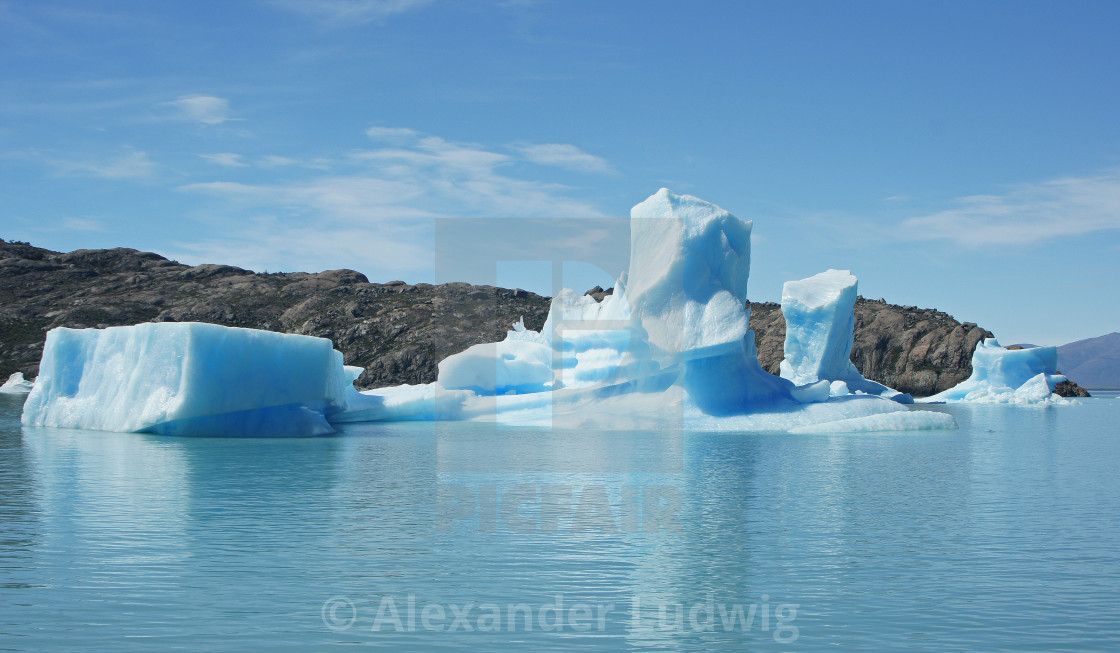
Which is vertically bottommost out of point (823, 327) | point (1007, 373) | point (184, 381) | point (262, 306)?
point (184, 381)

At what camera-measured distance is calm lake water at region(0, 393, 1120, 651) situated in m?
5.72

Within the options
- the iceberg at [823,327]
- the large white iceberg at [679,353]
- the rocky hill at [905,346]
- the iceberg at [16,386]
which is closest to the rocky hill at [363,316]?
the rocky hill at [905,346]

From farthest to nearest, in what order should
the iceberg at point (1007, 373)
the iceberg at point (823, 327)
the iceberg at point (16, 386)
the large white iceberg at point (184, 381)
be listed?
the iceberg at point (16, 386) < the iceberg at point (1007, 373) < the iceberg at point (823, 327) < the large white iceberg at point (184, 381)

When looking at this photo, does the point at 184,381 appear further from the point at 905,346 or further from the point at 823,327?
the point at 905,346

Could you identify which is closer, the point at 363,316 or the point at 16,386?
the point at 16,386

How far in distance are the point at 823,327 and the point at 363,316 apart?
147 feet

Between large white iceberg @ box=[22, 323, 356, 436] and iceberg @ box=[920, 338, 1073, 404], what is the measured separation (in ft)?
116

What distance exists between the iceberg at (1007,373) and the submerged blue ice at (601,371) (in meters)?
24.9

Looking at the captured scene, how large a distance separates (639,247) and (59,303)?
64031 mm

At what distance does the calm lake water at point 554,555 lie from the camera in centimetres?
572

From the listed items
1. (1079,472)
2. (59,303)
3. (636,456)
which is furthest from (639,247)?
(59,303)

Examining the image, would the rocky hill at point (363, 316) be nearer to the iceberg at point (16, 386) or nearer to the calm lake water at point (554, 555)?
A: the iceberg at point (16, 386)

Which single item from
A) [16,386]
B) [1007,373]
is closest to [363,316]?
[16,386]

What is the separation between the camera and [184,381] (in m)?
18.2
